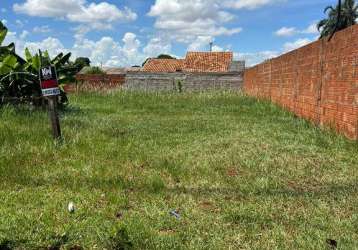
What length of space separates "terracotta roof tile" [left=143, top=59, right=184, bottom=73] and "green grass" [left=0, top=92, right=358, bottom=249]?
40.5 meters

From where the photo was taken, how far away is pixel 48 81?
7.18 meters

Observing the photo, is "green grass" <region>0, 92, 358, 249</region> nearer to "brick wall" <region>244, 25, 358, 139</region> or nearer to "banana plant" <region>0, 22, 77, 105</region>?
"brick wall" <region>244, 25, 358, 139</region>

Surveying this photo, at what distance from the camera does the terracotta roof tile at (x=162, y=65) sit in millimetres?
48719

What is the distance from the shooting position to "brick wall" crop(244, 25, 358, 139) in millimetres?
8055

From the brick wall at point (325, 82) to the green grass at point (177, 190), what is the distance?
688 mm

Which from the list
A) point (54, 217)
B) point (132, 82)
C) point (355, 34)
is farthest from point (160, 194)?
point (132, 82)

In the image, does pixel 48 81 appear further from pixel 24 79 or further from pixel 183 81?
pixel 183 81

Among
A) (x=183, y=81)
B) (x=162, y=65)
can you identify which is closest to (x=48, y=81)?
(x=183, y=81)

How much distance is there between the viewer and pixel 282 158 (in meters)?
6.40

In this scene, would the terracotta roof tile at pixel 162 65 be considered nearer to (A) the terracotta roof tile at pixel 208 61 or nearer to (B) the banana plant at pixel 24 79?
(A) the terracotta roof tile at pixel 208 61

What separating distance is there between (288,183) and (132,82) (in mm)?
26192

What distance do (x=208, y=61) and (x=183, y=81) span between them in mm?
15471

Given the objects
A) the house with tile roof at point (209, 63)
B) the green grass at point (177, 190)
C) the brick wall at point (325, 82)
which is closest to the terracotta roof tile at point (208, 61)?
the house with tile roof at point (209, 63)

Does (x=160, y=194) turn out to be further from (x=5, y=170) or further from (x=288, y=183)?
(x=5, y=170)
